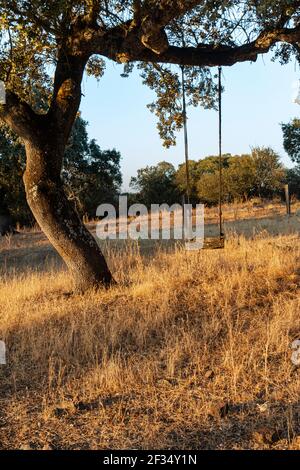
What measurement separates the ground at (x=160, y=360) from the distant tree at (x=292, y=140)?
25127mm

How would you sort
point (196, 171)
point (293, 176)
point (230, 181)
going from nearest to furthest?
1. point (230, 181)
2. point (293, 176)
3. point (196, 171)

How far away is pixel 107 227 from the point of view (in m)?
19.5

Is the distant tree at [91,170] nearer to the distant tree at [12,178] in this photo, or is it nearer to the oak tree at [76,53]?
the distant tree at [12,178]

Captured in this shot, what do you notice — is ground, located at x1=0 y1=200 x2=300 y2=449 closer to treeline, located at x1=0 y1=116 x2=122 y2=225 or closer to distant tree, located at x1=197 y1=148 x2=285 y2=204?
treeline, located at x1=0 y1=116 x2=122 y2=225

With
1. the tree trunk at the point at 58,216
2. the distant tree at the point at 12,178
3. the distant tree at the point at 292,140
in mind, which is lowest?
the tree trunk at the point at 58,216

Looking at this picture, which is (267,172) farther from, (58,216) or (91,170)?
(58,216)

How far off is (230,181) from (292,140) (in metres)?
5.37

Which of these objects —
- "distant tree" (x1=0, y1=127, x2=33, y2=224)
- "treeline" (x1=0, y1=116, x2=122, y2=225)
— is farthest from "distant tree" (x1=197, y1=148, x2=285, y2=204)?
"distant tree" (x1=0, y1=127, x2=33, y2=224)

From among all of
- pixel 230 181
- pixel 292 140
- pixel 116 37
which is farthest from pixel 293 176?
pixel 116 37

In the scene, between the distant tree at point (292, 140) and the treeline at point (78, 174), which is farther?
the distant tree at point (292, 140)

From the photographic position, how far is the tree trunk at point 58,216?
288 inches

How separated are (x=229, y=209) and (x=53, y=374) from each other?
18.3 metres

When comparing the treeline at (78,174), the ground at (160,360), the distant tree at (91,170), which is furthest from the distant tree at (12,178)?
the ground at (160,360)

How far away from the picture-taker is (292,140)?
103ft
